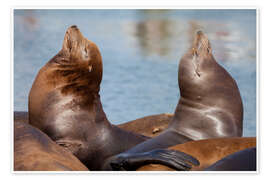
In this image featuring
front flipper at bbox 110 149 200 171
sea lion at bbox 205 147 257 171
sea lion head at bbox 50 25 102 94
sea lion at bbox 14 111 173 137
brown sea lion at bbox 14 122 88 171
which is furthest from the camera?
sea lion at bbox 14 111 173 137

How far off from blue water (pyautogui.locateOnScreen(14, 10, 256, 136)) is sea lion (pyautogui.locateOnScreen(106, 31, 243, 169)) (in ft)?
2.14

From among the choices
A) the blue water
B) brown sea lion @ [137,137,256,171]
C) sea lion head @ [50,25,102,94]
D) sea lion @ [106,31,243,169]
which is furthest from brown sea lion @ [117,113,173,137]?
brown sea lion @ [137,137,256,171]

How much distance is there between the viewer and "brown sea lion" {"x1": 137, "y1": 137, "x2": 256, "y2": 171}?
120 inches

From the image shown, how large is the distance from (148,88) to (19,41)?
19.0ft

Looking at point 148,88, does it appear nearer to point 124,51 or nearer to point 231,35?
point 124,51

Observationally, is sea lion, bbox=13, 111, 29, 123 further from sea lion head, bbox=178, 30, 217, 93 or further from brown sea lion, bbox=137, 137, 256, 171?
brown sea lion, bbox=137, 137, 256, 171

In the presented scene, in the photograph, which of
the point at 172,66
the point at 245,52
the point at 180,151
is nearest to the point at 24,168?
the point at 180,151

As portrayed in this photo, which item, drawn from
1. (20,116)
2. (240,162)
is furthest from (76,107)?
(240,162)

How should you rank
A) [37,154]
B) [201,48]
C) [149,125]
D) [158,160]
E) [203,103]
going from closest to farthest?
[37,154] < [158,160] < [203,103] < [201,48] < [149,125]

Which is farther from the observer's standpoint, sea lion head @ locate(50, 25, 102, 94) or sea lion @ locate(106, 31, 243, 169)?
sea lion head @ locate(50, 25, 102, 94)

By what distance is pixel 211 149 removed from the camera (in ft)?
10.1

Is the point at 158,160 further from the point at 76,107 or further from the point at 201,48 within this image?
the point at 201,48

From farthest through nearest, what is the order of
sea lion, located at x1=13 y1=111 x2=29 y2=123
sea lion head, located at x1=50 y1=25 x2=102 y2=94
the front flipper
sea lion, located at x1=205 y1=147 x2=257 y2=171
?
sea lion, located at x1=13 y1=111 x2=29 y2=123
sea lion head, located at x1=50 y1=25 x2=102 y2=94
the front flipper
sea lion, located at x1=205 y1=147 x2=257 y2=171

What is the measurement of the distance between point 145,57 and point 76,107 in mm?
8593
